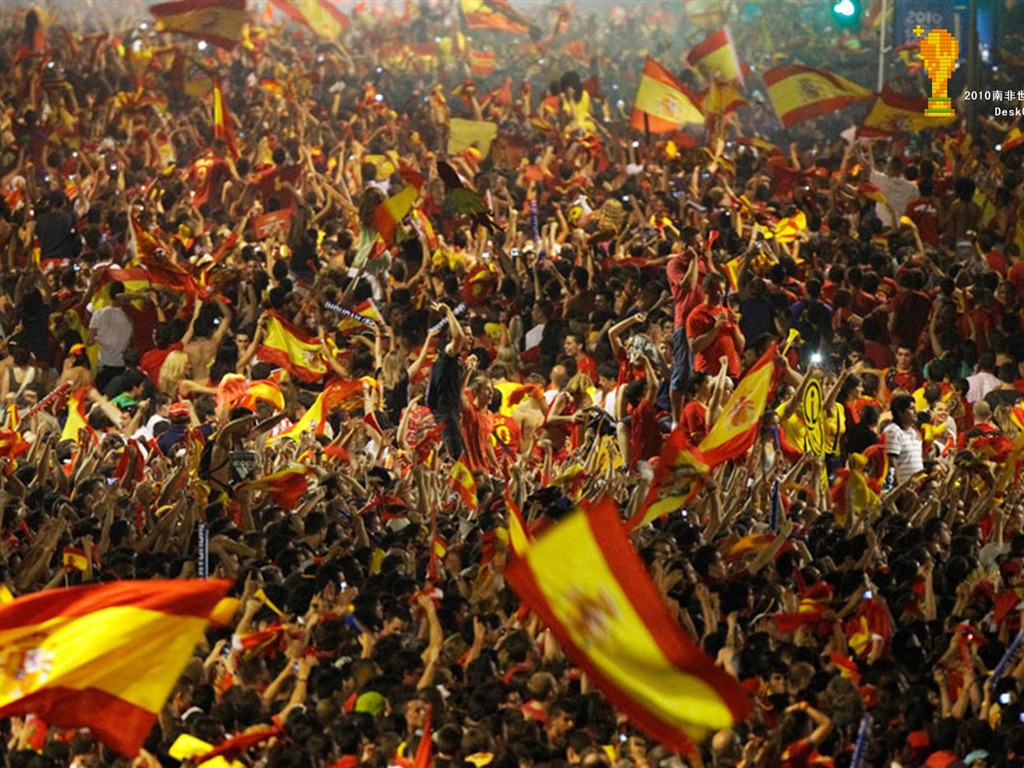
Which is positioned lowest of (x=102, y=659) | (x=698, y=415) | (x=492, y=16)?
(x=492, y=16)

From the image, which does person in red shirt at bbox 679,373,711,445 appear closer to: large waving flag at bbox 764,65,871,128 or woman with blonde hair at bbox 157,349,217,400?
woman with blonde hair at bbox 157,349,217,400

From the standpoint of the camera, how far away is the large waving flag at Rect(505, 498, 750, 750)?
29.3 feet

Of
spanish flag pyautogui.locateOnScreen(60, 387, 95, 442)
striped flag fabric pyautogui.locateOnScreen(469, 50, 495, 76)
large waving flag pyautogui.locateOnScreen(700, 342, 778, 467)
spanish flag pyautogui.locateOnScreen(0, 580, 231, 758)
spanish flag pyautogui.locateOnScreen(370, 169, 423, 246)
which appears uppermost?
spanish flag pyautogui.locateOnScreen(0, 580, 231, 758)

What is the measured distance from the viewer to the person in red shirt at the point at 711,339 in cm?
1622

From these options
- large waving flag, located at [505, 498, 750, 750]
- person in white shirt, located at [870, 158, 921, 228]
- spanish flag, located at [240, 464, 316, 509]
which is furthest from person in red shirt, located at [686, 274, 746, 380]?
large waving flag, located at [505, 498, 750, 750]

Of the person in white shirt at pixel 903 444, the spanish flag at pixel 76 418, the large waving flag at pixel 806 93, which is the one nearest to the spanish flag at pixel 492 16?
the large waving flag at pixel 806 93

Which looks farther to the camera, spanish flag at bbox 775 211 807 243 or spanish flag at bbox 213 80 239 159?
spanish flag at bbox 213 80 239 159

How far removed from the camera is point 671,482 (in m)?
12.5

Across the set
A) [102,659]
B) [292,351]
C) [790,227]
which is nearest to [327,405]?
[292,351]

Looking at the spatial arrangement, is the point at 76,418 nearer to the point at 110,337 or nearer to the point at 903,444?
the point at 110,337

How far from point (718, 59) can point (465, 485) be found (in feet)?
44.5

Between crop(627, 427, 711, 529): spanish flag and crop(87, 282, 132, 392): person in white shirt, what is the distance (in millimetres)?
6784

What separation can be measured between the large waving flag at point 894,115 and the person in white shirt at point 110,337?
26.5 ft

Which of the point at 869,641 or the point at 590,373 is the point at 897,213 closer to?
the point at 590,373
